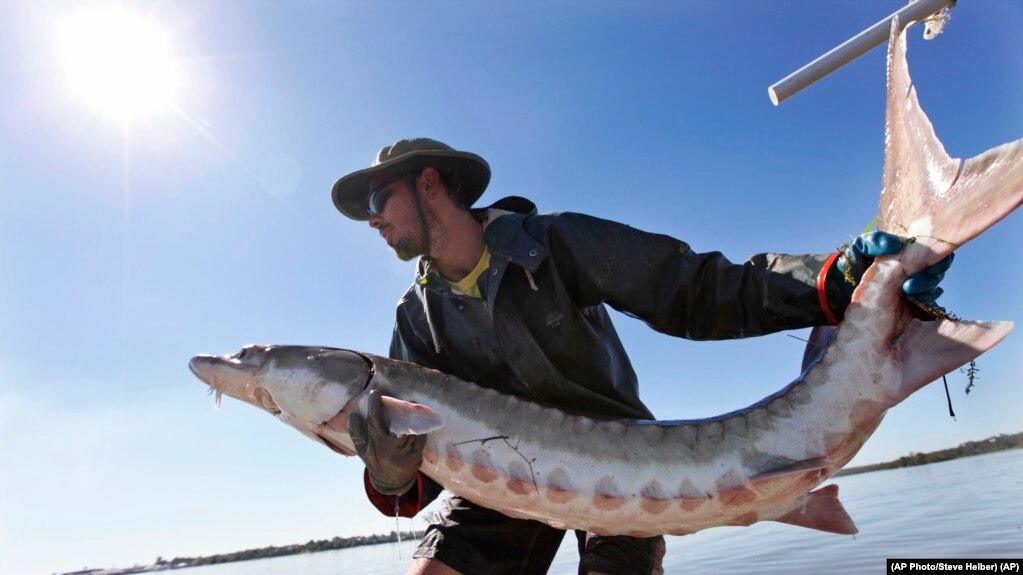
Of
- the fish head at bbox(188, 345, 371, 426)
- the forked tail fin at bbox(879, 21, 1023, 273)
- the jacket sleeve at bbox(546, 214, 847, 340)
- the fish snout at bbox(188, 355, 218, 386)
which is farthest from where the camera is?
the fish snout at bbox(188, 355, 218, 386)

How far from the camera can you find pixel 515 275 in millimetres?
3320

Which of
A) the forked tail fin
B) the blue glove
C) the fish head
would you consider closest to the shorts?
the fish head

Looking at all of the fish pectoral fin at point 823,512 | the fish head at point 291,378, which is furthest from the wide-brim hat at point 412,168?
the fish pectoral fin at point 823,512

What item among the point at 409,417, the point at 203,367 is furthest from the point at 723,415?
the point at 203,367

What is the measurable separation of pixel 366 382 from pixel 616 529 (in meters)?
1.37

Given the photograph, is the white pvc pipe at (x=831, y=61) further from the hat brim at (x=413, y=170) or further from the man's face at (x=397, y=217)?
the man's face at (x=397, y=217)

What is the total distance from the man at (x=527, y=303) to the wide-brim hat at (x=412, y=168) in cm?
1

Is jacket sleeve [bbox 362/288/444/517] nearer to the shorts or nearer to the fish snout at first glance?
the shorts

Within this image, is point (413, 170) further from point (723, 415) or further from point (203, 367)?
point (723, 415)

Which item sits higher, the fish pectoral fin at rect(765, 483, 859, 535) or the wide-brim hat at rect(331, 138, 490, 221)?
the wide-brim hat at rect(331, 138, 490, 221)

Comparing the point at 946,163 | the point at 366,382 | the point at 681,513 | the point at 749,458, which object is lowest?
the point at 681,513

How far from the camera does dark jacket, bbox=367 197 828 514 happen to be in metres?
2.79

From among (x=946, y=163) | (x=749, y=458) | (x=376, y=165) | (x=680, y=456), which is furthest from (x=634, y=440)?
(x=376, y=165)

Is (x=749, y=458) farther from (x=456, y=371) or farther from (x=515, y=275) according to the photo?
(x=456, y=371)
